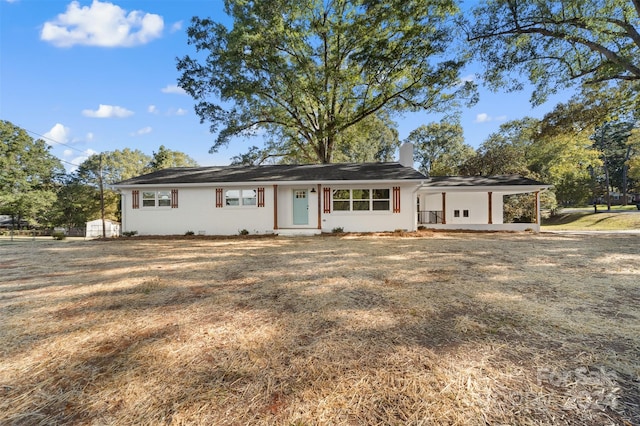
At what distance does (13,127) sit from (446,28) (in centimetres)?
4416

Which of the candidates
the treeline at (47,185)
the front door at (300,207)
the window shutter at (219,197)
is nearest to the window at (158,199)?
the window shutter at (219,197)

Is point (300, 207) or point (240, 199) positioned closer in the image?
point (240, 199)

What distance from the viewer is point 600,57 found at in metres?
13.3

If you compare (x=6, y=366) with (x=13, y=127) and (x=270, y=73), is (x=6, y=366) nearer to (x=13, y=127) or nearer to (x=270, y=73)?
(x=270, y=73)

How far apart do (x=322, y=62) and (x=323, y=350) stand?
68.1 feet

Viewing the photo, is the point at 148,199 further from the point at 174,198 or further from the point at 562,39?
the point at 562,39

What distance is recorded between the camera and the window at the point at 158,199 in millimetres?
14031

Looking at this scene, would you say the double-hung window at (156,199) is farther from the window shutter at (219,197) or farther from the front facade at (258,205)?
the window shutter at (219,197)

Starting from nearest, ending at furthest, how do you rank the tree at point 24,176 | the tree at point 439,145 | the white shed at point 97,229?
1. the tree at point 24,176
2. the white shed at point 97,229
3. the tree at point 439,145

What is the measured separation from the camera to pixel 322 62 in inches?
771

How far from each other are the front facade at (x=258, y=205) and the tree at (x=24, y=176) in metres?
26.3

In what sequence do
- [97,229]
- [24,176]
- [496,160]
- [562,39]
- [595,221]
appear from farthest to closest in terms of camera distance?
[97,229], [24,176], [595,221], [496,160], [562,39]

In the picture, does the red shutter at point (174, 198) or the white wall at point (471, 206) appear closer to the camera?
the red shutter at point (174, 198)

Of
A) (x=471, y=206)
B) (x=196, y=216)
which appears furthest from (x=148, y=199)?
(x=471, y=206)
